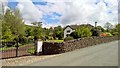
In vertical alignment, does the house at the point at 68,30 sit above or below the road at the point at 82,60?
above

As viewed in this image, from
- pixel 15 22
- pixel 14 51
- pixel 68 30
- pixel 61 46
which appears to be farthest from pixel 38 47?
pixel 68 30

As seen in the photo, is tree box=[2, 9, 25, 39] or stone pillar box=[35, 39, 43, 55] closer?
stone pillar box=[35, 39, 43, 55]

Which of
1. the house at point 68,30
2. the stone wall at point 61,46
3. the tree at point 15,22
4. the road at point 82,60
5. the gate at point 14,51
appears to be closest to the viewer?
the road at point 82,60

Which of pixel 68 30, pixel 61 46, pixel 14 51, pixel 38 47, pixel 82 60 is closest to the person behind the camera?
pixel 82 60

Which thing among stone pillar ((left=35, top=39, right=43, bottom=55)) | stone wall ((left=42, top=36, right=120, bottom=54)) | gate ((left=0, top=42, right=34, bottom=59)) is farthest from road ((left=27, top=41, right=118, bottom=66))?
gate ((left=0, top=42, right=34, bottom=59))

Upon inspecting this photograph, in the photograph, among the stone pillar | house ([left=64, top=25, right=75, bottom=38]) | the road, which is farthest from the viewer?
house ([left=64, top=25, right=75, bottom=38])

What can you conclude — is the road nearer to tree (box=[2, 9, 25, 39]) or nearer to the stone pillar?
the stone pillar

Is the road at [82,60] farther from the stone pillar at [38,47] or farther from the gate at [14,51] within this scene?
the gate at [14,51]

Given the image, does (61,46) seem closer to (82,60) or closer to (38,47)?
(38,47)

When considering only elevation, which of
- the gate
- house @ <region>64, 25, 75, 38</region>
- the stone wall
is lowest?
the gate

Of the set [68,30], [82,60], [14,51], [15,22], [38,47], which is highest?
[15,22]

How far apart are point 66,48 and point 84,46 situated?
5.38 meters

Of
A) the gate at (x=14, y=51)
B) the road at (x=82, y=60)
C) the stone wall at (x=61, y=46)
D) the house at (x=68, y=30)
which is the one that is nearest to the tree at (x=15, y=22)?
the gate at (x=14, y=51)

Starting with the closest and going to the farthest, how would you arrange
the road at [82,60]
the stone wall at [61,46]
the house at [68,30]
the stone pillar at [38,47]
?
the road at [82,60]
the stone pillar at [38,47]
the stone wall at [61,46]
the house at [68,30]
